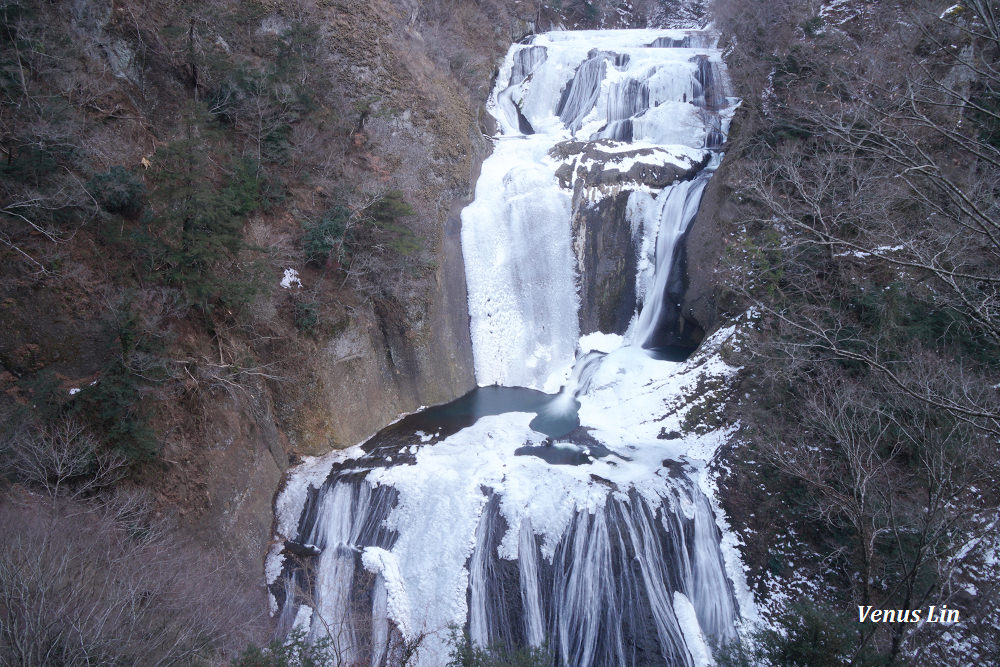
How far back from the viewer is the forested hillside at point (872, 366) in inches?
269

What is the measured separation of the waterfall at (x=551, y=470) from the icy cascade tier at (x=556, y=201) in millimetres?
65

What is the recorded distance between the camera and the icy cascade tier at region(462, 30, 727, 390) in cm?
1639

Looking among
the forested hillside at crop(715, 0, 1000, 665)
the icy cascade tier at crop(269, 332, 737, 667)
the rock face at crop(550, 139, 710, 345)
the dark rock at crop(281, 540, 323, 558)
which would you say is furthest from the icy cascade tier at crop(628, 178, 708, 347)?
the dark rock at crop(281, 540, 323, 558)

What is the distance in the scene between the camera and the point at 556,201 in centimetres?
1683

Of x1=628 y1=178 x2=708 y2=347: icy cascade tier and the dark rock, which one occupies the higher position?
x1=628 y1=178 x2=708 y2=347: icy cascade tier

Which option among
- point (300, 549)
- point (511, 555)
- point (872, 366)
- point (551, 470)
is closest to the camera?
point (872, 366)

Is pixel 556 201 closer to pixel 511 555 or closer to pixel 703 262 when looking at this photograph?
pixel 703 262

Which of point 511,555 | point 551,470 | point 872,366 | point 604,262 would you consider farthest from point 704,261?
point 511,555

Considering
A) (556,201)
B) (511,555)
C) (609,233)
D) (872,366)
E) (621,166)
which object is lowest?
(511,555)

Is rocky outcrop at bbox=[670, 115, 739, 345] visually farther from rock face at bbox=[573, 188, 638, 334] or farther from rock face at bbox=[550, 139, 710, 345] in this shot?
rock face at bbox=[573, 188, 638, 334]

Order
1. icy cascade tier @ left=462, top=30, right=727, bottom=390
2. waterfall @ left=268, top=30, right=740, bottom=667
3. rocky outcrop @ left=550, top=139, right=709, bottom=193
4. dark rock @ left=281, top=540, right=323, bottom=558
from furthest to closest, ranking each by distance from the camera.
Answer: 1. rocky outcrop @ left=550, top=139, right=709, bottom=193
2. icy cascade tier @ left=462, top=30, right=727, bottom=390
3. dark rock @ left=281, top=540, right=323, bottom=558
4. waterfall @ left=268, top=30, right=740, bottom=667

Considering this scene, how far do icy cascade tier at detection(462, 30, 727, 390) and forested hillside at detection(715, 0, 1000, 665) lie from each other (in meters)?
2.69

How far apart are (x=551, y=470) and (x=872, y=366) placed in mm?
Result: 6952

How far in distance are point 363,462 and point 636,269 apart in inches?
397
